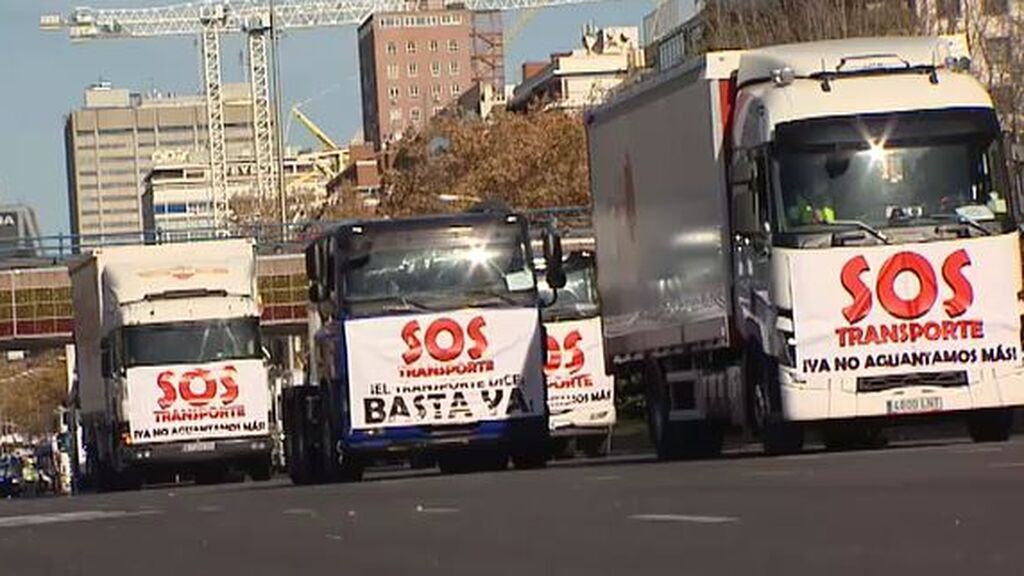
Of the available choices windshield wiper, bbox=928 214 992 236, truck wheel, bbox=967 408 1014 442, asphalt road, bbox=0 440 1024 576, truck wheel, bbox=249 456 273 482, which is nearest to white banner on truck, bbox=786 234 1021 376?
windshield wiper, bbox=928 214 992 236

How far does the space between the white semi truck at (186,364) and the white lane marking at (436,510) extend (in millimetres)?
26120

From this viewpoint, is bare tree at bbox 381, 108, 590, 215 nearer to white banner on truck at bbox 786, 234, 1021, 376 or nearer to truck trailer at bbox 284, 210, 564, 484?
truck trailer at bbox 284, 210, 564, 484

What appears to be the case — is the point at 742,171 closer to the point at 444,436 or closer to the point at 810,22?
the point at 444,436

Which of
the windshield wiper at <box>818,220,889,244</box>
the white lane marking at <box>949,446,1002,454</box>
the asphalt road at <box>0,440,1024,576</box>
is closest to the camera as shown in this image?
the asphalt road at <box>0,440,1024,576</box>

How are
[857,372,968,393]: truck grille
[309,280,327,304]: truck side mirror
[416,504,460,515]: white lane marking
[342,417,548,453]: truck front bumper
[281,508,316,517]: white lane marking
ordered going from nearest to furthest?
[416,504,460,515]: white lane marking, [281,508,316,517]: white lane marking, [857,372,968,393]: truck grille, [342,417,548,453]: truck front bumper, [309,280,327,304]: truck side mirror

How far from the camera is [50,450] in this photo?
118 meters

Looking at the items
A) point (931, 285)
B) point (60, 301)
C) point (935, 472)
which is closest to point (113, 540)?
point (935, 472)

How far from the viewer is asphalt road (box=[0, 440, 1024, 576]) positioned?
510 inches

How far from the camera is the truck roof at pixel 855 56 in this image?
28.8 m

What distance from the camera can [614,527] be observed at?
16125 mm

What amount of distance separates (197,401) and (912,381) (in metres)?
21.6

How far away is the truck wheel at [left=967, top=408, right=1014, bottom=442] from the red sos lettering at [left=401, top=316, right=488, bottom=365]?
6.48 meters

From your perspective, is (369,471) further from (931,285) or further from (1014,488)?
(1014,488)

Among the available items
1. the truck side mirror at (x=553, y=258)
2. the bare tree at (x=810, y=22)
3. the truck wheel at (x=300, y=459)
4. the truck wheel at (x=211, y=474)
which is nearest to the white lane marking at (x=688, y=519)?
the truck side mirror at (x=553, y=258)
